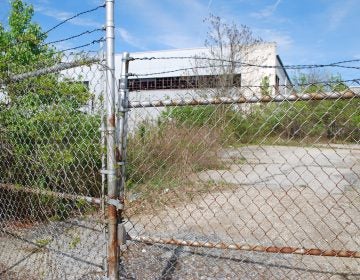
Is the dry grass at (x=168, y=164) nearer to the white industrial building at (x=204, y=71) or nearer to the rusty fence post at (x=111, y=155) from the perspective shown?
the rusty fence post at (x=111, y=155)

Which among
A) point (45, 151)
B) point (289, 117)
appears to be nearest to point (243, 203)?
point (289, 117)

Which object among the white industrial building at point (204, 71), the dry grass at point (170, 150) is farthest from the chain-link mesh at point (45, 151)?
the white industrial building at point (204, 71)

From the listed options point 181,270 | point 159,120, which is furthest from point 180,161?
point 181,270

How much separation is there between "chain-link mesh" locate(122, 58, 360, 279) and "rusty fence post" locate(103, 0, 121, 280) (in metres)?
0.14

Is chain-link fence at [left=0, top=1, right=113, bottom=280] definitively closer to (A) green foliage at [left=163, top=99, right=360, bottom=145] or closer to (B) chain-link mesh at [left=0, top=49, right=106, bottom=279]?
(B) chain-link mesh at [left=0, top=49, right=106, bottom=279]

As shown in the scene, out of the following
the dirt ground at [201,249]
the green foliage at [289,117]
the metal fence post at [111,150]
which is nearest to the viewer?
the metal fence post at [111,150]

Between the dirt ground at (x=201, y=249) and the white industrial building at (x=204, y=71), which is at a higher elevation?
the white industrial building at (x=204, y=71)

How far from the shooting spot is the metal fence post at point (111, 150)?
2.02 m

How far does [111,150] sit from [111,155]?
0.09 feet

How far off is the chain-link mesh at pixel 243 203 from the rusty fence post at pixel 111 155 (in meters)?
0.14

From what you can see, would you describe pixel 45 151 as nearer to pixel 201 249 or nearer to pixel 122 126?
pixel 122 126

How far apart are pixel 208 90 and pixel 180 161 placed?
10.6m

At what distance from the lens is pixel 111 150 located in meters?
2.05

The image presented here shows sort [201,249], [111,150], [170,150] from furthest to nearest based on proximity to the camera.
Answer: [170,150]
[201,249]
[111,150]
